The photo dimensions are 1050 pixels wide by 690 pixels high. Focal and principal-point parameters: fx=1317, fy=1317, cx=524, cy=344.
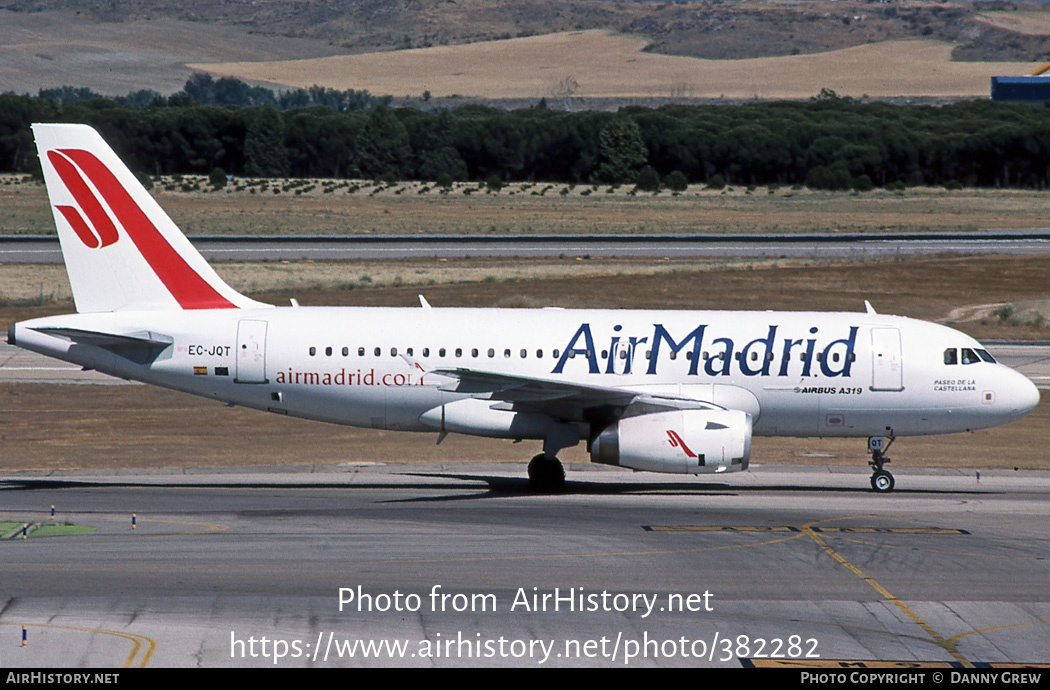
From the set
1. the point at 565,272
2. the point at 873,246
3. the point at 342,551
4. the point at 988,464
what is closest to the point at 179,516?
the point at 342,551

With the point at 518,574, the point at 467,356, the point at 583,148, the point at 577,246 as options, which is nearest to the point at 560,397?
the point at 467,356

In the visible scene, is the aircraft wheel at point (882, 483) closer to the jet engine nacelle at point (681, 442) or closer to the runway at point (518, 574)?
the runway at point (518, 574)

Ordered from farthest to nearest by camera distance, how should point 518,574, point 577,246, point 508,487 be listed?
point 577,246 → point 508,487 → point 518,574

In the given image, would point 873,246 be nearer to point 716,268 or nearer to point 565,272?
point 716,268

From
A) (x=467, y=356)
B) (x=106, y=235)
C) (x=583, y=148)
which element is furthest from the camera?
(x=583, y=148)

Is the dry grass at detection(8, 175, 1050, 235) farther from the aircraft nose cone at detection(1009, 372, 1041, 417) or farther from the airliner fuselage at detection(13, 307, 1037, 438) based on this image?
the aircraft nose cone at detection(1009, 372, 1041, 417)

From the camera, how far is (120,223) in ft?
105

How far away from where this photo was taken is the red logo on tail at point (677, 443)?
95.1ft

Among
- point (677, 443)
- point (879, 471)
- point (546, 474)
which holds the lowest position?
point (546, 474)

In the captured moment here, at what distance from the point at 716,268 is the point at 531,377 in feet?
159

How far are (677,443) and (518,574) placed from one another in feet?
25.8

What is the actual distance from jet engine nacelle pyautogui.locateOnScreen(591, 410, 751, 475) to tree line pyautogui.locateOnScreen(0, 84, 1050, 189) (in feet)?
387

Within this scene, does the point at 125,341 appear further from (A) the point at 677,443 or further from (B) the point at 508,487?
(A) the point at 677,443

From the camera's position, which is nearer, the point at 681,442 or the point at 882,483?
the point at 681,442
